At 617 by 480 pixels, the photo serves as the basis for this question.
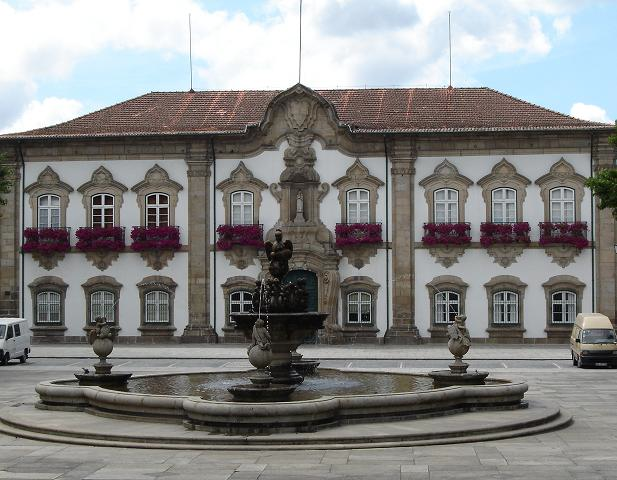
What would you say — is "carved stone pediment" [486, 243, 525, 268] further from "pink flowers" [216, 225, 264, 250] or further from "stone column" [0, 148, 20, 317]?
"stone column" [0, 148, 20, 317]

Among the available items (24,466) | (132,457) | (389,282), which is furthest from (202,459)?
(389,282)

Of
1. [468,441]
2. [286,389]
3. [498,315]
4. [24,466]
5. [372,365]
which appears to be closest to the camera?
[24,466]

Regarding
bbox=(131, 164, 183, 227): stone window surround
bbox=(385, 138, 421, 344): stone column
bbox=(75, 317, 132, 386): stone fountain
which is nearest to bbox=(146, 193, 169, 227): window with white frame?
bbox=(131, 164, 183, 227): stone window surround

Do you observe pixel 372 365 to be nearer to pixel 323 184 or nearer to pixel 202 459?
pixel 323 184

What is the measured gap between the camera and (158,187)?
4691 centimetres

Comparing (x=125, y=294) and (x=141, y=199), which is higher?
(x=141, y=199)

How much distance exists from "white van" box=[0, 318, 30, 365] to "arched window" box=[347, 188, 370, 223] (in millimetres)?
13902

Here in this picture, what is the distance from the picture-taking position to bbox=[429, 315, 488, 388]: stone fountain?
23000mm

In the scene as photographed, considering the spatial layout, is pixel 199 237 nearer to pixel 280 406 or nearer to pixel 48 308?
pixel 48 308

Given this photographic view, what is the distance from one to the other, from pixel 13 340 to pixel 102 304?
9.87 metres

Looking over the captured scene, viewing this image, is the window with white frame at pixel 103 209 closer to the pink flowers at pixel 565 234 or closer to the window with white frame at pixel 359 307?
the window with white frame at pixel 359 307

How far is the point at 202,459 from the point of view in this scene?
52.6ft

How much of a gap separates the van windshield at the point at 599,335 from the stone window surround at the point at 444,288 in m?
9.72

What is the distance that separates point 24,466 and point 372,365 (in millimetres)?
20686
